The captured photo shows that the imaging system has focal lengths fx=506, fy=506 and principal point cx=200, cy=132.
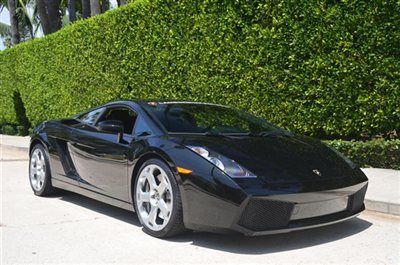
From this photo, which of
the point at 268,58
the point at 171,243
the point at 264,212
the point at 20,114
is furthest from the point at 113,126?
the point at 20,114

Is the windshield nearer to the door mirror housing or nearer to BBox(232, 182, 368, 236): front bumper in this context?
the door mirror housing

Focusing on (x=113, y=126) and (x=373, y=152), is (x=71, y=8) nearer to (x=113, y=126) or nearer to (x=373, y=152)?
(x=373, y=152)

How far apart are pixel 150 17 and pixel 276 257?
769 cm

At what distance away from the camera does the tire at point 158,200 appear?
4164 mm

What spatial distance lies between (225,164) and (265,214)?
50 cm

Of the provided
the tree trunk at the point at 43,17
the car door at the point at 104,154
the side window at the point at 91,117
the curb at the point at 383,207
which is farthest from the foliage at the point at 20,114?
the curb at the point at 383,207

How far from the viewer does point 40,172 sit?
253 inches

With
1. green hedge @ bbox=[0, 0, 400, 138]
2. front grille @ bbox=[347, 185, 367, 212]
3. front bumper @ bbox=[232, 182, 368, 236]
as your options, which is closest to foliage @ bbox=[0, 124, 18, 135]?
green hedge @ bbox=[0, 0, 400, 138]

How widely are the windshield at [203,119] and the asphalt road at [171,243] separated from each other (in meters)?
1.00

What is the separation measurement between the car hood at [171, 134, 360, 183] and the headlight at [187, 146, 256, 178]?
48 millimetres

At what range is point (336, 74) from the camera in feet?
24.4

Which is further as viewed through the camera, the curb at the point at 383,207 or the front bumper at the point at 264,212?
the curb at the point at 383,207

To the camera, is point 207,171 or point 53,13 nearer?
point 207,171

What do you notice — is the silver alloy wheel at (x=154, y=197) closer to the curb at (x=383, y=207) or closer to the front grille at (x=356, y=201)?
the front grille at (x=356, y=201)
